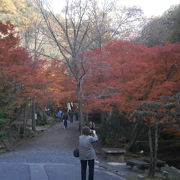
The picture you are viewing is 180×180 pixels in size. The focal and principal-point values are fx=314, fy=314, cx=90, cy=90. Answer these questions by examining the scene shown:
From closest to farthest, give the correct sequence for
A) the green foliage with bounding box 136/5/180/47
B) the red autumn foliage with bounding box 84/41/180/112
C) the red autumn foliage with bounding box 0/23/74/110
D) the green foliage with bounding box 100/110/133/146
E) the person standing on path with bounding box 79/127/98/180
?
the person standing on path with bounding box 79/127/98/180 < the red autumn foliage with bounding box 84/41/180/112 < the red autumn foliage with bounding box 0/23/74/110 < the green foliage with bounding box 100/110/133/146 < the green foliage with bounding box 136/5/180/47

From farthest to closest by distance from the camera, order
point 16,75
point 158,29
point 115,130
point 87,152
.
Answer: point 158,29
point 115,130
point 16,75
point 87,152

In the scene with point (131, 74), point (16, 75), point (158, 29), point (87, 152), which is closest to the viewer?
point (87, 152)

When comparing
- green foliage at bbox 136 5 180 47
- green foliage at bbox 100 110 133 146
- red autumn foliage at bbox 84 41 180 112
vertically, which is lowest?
green foliage at bbox 100 110 133 146

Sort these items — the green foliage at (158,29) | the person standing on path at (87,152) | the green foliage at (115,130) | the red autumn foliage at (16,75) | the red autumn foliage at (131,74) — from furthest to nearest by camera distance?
the green foliage at (158,29) < the green foliage at (115,130) < the red autumn foliage at (16,75) < the red autumn foliage at (131,74) < the person standing on path at (87,152)

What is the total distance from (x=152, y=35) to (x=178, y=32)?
7317 mm

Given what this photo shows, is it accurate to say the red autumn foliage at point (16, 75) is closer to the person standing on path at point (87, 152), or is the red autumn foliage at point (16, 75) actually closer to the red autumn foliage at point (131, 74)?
the red autumn foliage at point (131, 74)

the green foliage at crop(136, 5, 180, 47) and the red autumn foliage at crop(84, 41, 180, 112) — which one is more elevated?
the green foliage at crop(136, 5, 180, 47)

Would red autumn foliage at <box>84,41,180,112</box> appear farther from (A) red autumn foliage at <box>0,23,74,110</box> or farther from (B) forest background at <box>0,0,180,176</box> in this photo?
(A) red autumn foliage at <box>0,23,74,110</box>

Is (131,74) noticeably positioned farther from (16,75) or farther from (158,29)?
(158,29)

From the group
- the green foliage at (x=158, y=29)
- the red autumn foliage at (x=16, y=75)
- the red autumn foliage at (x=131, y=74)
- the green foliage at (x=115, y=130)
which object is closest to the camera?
the red autumn foliage at (x=131, y=74)

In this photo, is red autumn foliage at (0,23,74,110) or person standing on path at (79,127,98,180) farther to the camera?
red autumn foliage at (0,23,74,110)

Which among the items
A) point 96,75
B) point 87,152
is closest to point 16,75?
point 96,75

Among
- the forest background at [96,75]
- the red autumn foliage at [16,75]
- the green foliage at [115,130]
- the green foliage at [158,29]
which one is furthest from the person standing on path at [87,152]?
the green foliage at [158,29]

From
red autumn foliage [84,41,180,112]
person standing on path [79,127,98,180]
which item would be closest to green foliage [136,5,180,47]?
red autumn foliage [84,41,180,112]
